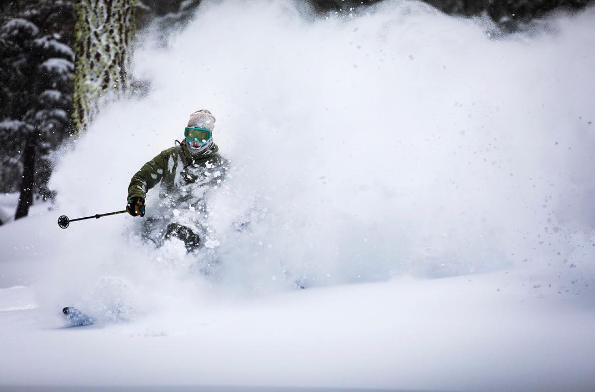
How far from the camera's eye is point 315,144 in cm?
636

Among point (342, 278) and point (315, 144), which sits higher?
point (315, 144)

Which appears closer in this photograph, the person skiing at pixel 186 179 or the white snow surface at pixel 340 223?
the white snow surface at pixel 340 223

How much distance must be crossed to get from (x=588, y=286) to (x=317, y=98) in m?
4.44

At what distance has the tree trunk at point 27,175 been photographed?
1359 centimetres

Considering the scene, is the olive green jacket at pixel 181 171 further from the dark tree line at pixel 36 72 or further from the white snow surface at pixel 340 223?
the dark tree line at pixel 36 72

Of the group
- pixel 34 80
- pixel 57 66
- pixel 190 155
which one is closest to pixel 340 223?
pixel 190 155

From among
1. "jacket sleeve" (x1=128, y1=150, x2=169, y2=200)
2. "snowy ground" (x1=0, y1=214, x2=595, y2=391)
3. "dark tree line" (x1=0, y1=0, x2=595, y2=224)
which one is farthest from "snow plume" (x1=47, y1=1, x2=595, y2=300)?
"dark tree line" (x1=0, y1=0, x2=595, y2=224)

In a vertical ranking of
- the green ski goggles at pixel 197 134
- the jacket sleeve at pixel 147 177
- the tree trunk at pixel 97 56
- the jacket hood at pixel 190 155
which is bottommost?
the jacket sleeve at pixel 147 177

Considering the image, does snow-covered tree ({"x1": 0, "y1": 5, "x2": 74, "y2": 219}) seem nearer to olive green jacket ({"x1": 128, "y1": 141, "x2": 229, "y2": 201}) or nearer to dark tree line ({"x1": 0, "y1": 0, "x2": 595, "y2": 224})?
dark tree line ({"x1": 0, "y1": 0, "x2": 595, "y2": 224})

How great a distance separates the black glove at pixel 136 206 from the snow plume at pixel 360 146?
0.35 meters

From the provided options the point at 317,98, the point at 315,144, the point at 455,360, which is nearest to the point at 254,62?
the point at 317,98

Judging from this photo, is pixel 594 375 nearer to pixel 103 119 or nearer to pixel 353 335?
pixel 353 335

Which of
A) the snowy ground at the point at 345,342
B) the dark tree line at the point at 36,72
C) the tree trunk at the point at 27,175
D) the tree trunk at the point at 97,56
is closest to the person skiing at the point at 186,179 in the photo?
the snowy ground at the point at 345,342

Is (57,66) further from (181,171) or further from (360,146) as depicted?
(181,171)
